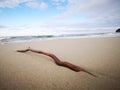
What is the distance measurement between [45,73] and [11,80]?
0.59 m

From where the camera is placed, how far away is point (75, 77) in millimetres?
1760

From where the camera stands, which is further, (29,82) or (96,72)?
(96,72)

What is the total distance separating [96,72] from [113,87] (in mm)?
497

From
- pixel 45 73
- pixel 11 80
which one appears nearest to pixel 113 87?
pixel 45 73

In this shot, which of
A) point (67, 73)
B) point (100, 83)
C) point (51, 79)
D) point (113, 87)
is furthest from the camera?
point (67, 73)

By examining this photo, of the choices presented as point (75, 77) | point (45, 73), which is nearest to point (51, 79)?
point (45, 73)

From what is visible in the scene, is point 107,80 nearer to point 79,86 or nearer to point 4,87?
point 79,86

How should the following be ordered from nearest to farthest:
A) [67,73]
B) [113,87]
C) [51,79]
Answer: [113,87] → [51,79] → [67,73]

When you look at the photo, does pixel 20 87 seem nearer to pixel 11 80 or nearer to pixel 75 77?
pixel 11 80

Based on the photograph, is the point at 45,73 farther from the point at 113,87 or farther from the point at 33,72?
the point at 113,87

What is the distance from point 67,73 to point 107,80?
2.27 feet

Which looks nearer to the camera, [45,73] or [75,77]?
[75,77]

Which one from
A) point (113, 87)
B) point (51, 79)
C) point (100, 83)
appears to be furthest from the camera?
point (51, 79)

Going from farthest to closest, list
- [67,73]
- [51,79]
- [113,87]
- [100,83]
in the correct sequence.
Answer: [67,73] < [51,79] < [100,83] < [113,87]
